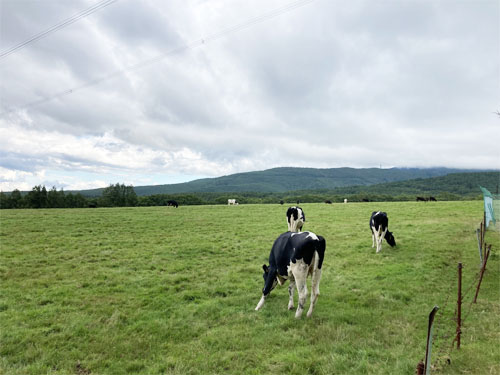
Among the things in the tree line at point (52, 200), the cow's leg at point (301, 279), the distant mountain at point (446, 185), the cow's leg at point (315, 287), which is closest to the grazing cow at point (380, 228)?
the cow's leg at point (315, 287)

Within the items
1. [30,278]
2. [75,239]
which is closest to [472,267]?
[30,278]

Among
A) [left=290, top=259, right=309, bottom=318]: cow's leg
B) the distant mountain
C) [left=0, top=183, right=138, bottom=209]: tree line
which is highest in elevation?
[left=0, top=183, right=138, bottom=209]: tree line

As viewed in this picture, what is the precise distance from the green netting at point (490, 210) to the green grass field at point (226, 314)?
17.4 feet

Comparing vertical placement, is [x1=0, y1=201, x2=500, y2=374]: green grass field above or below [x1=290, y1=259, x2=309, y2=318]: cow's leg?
below

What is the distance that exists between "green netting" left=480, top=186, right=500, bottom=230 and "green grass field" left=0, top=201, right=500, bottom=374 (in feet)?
17.4

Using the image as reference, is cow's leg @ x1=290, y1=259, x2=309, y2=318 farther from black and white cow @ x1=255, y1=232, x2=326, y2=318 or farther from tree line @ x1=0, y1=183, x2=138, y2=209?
tree line @ x1=0, y1=183, x2=138, y2=209

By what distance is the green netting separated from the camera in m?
18.4

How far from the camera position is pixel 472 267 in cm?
1080

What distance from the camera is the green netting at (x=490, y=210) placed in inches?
725

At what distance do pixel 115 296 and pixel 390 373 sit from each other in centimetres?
758

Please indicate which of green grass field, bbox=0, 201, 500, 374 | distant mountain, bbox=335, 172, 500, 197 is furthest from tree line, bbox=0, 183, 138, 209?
distant mountain, bbox=335, 172, 500, 197

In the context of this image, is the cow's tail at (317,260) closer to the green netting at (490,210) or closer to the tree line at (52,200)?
the green netting at (490,210)

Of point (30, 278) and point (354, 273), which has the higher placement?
point (30, 278)

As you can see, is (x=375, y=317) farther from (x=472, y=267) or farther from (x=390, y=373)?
(x=472, y=267)
